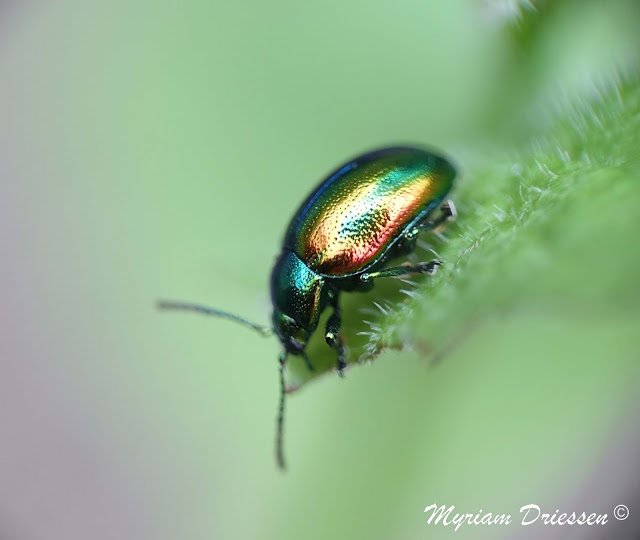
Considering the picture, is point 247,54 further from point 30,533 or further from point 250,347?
point 30,533

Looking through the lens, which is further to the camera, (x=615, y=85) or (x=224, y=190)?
(x=224, y=190)

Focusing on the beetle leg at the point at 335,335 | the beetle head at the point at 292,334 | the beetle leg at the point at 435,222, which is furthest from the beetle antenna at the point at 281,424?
the beetle leg at the point at 435,222

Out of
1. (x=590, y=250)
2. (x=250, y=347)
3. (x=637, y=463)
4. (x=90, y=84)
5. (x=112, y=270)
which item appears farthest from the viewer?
(x=90, y=84)

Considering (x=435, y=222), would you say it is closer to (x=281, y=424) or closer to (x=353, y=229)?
(x=353, y=229)

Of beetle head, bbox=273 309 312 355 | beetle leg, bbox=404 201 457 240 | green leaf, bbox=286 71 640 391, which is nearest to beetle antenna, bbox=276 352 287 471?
beetle head, bbox=273 309 312 355

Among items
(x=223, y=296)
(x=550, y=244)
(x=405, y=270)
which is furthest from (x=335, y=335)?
(x=223, y=296)

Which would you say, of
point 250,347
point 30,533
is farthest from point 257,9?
point 30,533
